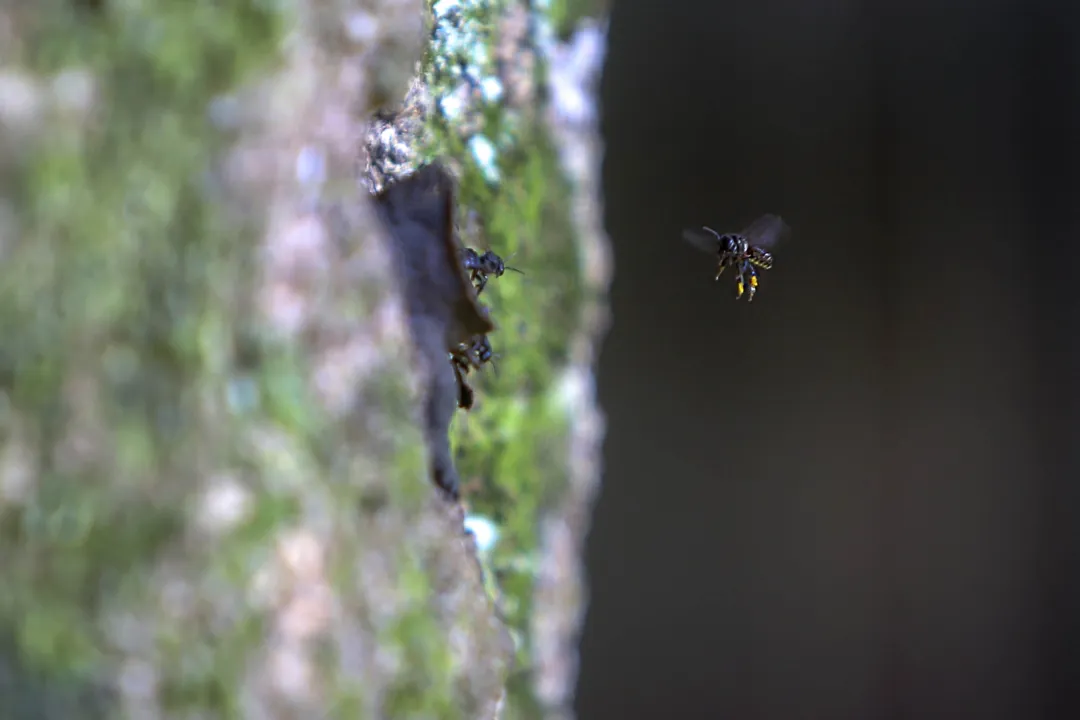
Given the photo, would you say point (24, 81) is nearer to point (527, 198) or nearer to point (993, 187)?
point (527, 198)

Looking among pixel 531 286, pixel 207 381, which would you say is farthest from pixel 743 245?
pixel 207 381

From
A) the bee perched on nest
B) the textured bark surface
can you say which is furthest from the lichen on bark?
the textured bark surface

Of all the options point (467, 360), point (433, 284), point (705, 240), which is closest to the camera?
point (433, 284)

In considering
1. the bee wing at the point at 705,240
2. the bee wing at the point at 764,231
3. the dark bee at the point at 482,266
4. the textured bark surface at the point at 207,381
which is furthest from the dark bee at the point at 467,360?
the bee wing at the point at 764,231

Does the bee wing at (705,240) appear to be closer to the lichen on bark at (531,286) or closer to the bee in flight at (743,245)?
the bee in flight at (743,245)

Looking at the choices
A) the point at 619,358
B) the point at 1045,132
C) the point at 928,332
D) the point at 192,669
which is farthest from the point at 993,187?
the point at 192,669

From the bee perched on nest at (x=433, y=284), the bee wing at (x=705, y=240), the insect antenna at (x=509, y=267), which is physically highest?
the bee wing at (x=705, y=240)

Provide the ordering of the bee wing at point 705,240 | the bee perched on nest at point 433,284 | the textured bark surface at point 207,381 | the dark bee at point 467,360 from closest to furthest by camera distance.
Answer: the textured bark surface at point 207,381 < the bee perched on nest at point 433,284 < the dark bee at point 467,360 < the bee wing at point 705,240

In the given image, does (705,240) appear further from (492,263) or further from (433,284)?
(433,284)
